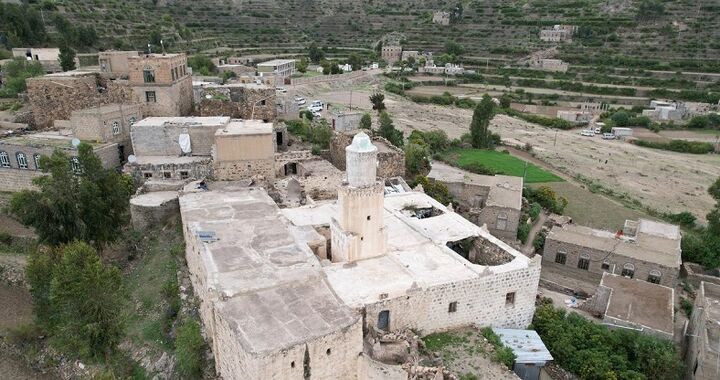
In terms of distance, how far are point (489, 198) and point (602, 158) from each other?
21.9m

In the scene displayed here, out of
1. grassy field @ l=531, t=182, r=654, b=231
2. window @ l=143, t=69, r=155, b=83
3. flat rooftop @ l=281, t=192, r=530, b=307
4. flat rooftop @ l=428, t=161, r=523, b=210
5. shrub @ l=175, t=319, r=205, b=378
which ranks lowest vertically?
grassy field @ l=531, t=182, r=654, b=231

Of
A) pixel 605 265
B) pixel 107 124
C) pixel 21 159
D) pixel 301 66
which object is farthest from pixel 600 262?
pixel 301 66

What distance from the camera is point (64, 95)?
1078 inches

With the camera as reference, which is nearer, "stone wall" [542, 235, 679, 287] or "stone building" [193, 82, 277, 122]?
"stone wall" [542, 235, 679, 287]

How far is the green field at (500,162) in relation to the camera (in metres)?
34.8

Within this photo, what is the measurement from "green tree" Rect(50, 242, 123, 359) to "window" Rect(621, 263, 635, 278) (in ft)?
62.3

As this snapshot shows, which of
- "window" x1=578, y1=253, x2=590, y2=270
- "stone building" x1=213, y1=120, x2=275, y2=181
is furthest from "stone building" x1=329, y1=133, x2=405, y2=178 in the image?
"window" x1=578, y1=253, x2=590, y2=270

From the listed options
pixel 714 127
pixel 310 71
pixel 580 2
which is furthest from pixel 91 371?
pixel 580 2

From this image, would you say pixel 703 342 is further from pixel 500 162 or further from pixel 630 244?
pixel 500 162

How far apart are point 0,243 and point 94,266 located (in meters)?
9.90

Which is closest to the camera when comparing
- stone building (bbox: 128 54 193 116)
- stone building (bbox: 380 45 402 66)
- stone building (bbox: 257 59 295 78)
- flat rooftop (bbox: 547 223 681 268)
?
flat rooftop (bbox: 547 223 681 268)

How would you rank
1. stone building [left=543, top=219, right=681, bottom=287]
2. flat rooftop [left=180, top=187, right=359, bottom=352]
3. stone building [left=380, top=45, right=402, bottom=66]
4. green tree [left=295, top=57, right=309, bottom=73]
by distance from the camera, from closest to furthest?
1. flat rooftop [left=180, top=187, right=359, bottom=352]
2. stone building [left=543, top=219, right=681, bottom=287]
3. green tree [left=295, top=57, right=309, bottom=73]
4. stone building [left=380, top=45, right=402, bottom=66]

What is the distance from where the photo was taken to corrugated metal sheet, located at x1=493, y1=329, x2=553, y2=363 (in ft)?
45.6

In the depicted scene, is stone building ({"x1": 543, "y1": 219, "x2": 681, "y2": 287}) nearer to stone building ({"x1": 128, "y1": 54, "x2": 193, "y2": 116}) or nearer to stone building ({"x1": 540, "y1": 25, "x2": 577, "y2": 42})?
stone building ({"x1": 128, "y1": 54, "x2": 193, "y2": 116})
